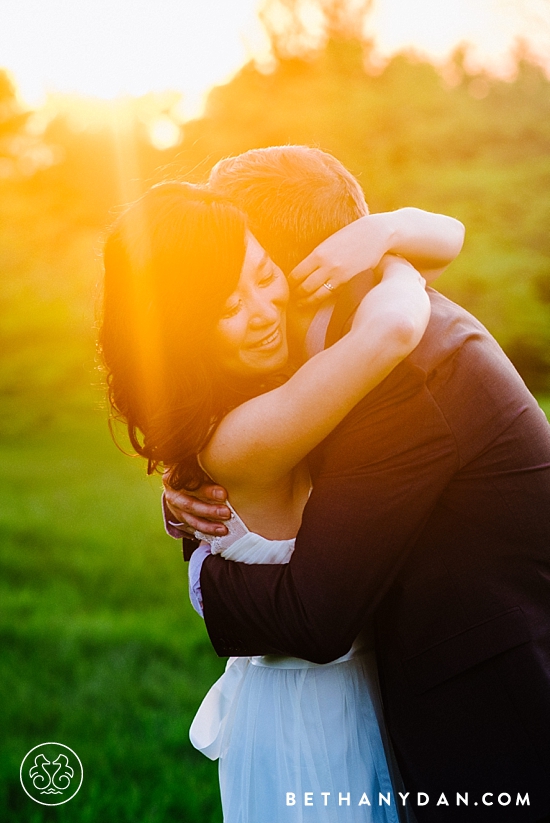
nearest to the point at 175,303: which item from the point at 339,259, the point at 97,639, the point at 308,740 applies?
the point at 339,259

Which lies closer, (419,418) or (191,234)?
(419,418)

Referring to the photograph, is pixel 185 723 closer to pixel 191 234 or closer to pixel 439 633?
pixel 439 633

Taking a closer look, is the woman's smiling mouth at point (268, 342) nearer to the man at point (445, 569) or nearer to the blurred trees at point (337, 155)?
the man at point (445, 569)

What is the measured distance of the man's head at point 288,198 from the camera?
73.6 inches

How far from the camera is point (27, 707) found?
4.21 meters

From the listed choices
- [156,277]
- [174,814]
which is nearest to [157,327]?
[156,277]

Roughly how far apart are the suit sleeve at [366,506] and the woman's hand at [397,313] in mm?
63

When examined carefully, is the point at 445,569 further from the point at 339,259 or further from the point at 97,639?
the point at 97,639

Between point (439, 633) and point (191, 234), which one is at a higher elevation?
point (191, 234)

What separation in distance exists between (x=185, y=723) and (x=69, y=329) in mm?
3054

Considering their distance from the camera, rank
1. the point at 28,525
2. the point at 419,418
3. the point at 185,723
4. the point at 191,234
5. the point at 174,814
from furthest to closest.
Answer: the point at 28,525
the point at 185,723
the point at 174,814
the point at 191,234
the point at 419,418

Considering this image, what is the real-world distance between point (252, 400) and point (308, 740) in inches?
32.3

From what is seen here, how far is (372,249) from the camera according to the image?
184cm

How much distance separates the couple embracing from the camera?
62.5 inches
